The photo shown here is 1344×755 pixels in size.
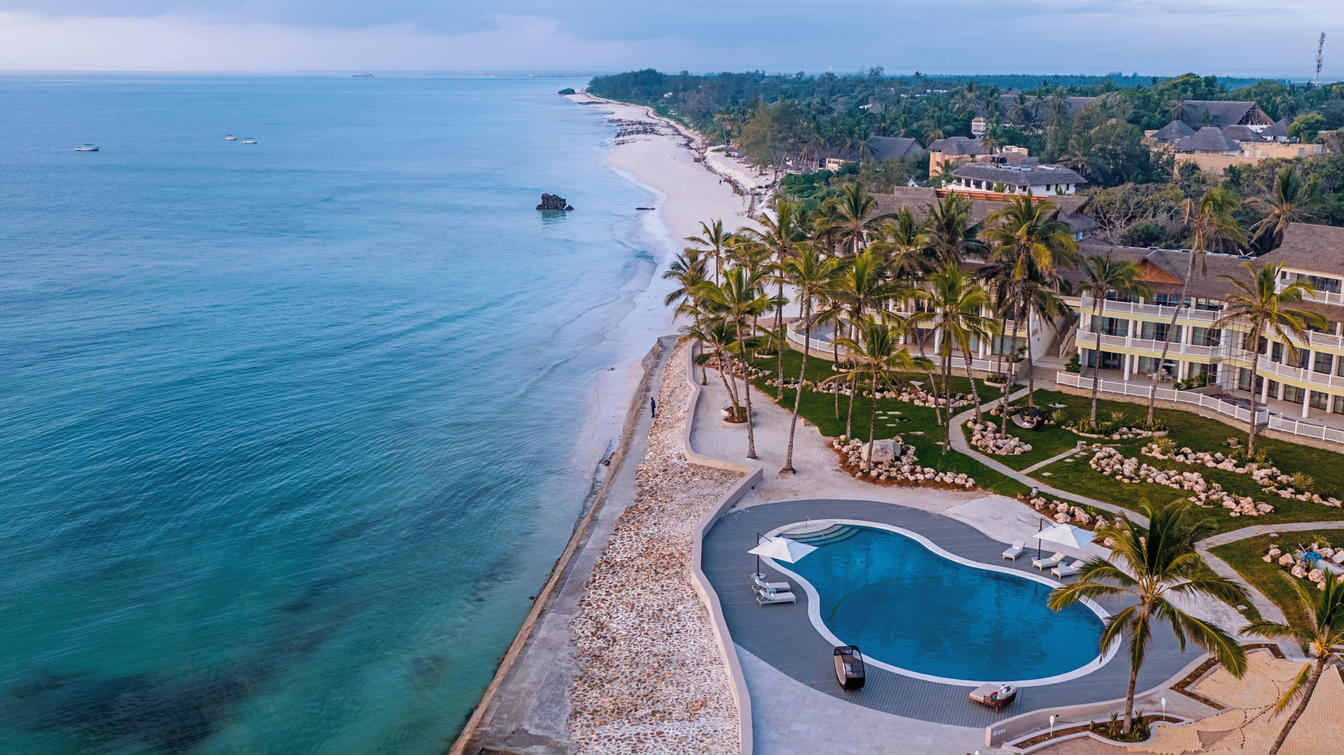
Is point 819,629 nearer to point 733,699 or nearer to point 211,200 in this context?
point 733,699

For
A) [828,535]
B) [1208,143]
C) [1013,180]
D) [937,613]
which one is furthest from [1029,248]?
[1208,143]

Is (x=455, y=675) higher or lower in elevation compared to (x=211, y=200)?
lower

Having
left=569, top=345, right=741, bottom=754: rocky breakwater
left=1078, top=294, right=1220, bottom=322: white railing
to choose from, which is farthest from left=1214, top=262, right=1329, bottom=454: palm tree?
left=569, top=345, right=741, bottom=754: rocky breakwater

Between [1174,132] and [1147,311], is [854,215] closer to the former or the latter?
[1147,311]

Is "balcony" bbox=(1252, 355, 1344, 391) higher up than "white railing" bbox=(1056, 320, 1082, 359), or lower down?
higher up

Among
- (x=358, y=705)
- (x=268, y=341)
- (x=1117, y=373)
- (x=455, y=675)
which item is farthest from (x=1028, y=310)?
(x=268, y=341)

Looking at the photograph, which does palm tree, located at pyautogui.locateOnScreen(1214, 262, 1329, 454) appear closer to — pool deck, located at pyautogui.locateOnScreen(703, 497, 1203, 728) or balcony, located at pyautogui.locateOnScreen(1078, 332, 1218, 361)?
balcony, located at pyautogui.locateOnScreen(1078, 332, 1218, 361)
